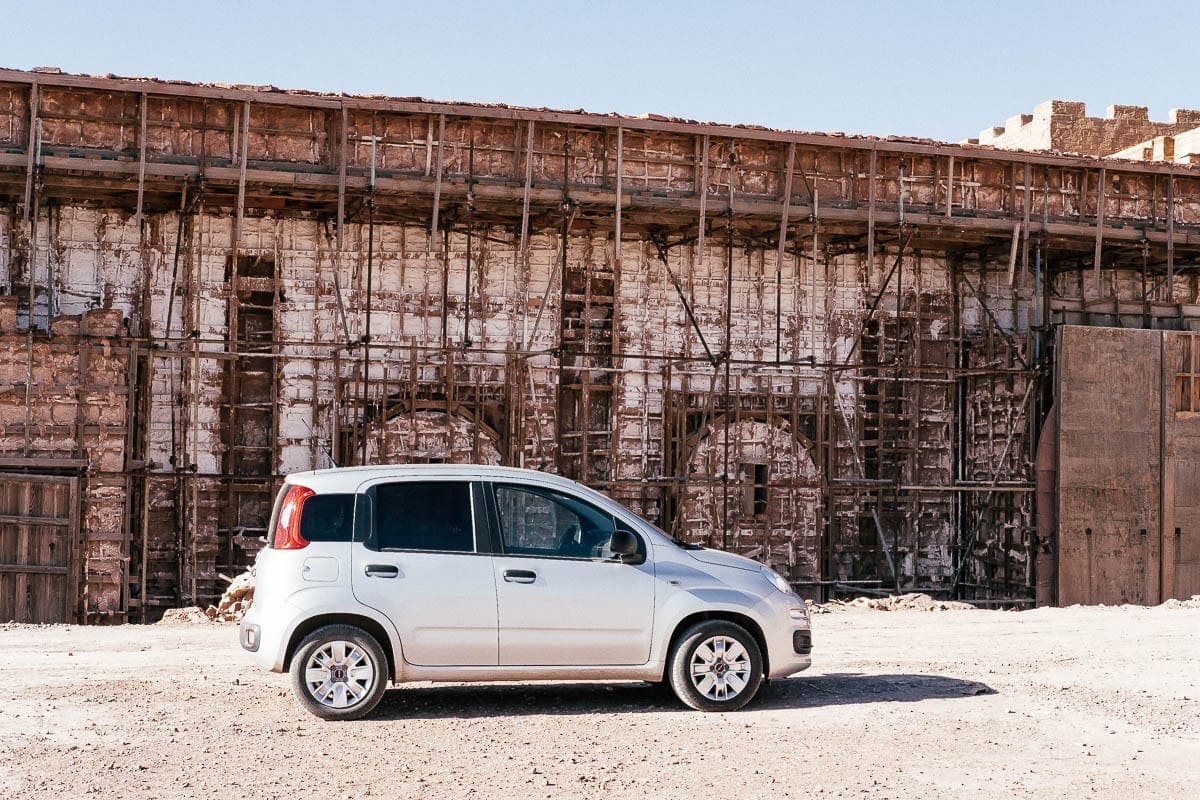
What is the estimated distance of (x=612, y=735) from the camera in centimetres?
913

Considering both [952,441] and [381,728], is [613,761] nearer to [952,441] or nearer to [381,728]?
[381,728]

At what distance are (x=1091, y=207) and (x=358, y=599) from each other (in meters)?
16.5

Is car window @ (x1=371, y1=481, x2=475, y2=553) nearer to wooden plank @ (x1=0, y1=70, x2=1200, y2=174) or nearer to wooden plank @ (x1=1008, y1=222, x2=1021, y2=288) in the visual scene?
wooden plank @ (x1=0, y1=70, x2=1200, y2=174)

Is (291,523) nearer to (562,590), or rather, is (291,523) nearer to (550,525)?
(550,525)

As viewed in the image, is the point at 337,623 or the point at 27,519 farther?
the point at 27,519

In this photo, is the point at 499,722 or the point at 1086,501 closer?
the point at 499,722

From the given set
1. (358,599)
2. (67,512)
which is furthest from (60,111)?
(358,599)

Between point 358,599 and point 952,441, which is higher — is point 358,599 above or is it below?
below

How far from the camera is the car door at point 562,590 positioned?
32.0ft

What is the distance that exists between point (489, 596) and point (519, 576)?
0.84 feet

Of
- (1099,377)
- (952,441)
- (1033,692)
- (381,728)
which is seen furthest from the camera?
(952,441)

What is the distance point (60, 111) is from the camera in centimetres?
1833

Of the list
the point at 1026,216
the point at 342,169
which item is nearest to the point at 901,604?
the point at 1026,216

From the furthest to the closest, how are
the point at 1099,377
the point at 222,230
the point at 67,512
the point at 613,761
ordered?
the point at 1099,377 < the point at 222,230 < the point at 67,512 < the point at 613,761
